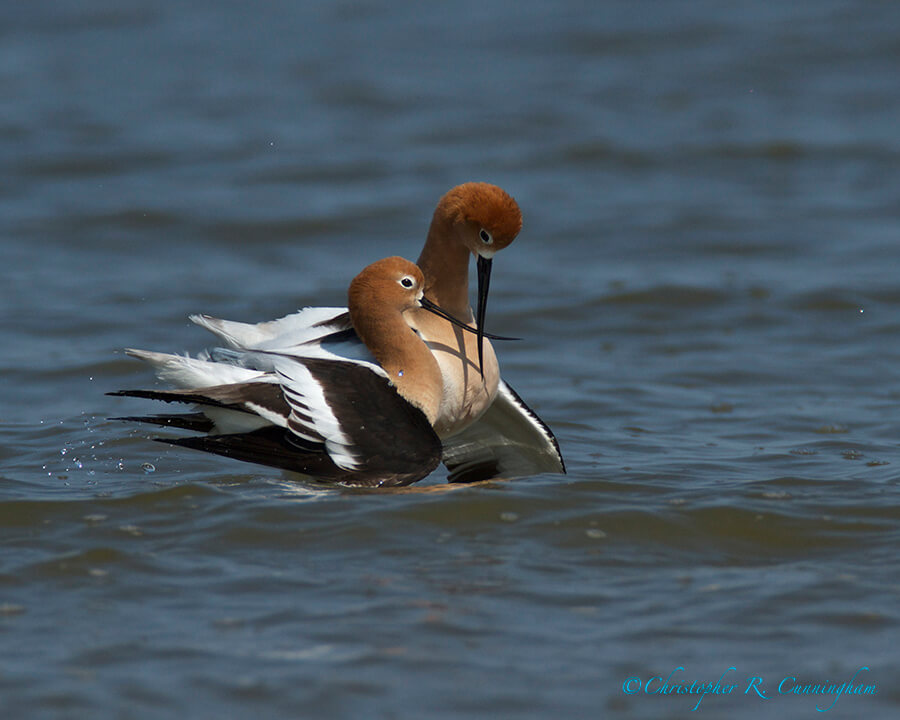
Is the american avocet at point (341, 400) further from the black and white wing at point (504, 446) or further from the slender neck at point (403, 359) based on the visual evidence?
the black and white wing at point (504, 446)

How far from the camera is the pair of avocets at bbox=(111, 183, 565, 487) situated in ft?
18.8

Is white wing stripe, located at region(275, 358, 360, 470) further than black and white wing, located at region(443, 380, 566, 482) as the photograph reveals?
No

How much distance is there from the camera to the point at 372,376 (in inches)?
232

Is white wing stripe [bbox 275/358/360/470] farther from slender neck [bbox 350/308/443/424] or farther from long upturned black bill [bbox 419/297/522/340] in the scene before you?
long upturned black bill [bbox 419/297/522/340]

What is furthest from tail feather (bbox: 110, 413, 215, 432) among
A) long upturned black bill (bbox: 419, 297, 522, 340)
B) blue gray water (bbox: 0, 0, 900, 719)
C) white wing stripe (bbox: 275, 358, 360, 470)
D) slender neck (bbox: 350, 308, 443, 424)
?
long upturned black bill (bbox: 419, 297, 522, 340)

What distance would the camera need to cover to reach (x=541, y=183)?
42.3 feet

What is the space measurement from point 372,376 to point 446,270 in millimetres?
741

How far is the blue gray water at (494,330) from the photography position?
172 inches

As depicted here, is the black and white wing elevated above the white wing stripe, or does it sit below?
below

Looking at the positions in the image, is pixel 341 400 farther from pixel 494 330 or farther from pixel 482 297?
pixel 494 330

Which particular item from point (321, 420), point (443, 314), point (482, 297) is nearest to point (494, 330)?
point (482, 297)

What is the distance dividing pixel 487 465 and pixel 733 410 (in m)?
1.80

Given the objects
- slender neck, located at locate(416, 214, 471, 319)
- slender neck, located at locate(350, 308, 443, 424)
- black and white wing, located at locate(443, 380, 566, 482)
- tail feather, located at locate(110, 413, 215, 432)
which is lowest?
black and white wing, located at locate(443, 380, 566, 482)

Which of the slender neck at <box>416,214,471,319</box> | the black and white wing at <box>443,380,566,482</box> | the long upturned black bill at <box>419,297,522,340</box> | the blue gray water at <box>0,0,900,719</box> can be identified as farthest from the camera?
the black and white wing at <box>443,380,566,482</box>
